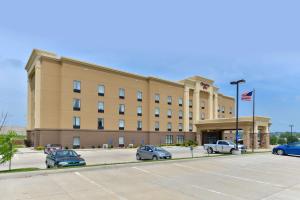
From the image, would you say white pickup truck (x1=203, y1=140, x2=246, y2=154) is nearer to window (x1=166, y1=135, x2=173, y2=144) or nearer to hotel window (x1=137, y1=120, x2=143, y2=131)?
hotel window (x1=137, y1=120, x2=143, y2=131)

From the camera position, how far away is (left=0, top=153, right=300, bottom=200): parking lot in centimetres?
1088

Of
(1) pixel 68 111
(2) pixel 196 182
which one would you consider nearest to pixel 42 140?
(1) pixel 68 111

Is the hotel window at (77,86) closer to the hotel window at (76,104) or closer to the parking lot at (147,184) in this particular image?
the hotel window at (76,104)

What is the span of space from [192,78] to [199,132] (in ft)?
42.9

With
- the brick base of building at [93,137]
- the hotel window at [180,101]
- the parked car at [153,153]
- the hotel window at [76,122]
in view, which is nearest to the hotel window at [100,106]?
the brick base of building at [93,137]

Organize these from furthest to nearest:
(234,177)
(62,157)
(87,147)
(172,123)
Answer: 1. (172,123)
2. (87,147)
3. (62,157)
4. (234,177)

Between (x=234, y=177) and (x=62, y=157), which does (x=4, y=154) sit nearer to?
(x=62, y=157)

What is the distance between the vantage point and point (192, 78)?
2699 inches

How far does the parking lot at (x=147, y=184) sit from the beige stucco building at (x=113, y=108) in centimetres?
3069

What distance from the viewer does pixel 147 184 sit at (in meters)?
13.0

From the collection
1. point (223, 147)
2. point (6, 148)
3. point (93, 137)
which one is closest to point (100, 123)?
point (93, 137)

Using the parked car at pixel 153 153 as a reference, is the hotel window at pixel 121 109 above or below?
above

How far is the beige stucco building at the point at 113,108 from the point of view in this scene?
1773 inches

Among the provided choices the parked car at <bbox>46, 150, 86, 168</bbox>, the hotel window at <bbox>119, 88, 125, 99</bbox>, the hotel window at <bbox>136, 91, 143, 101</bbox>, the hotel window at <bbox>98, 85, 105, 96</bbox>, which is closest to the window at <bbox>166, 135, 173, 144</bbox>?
the hotel window at <bbox>136, 91, 143, 101</bbox>
